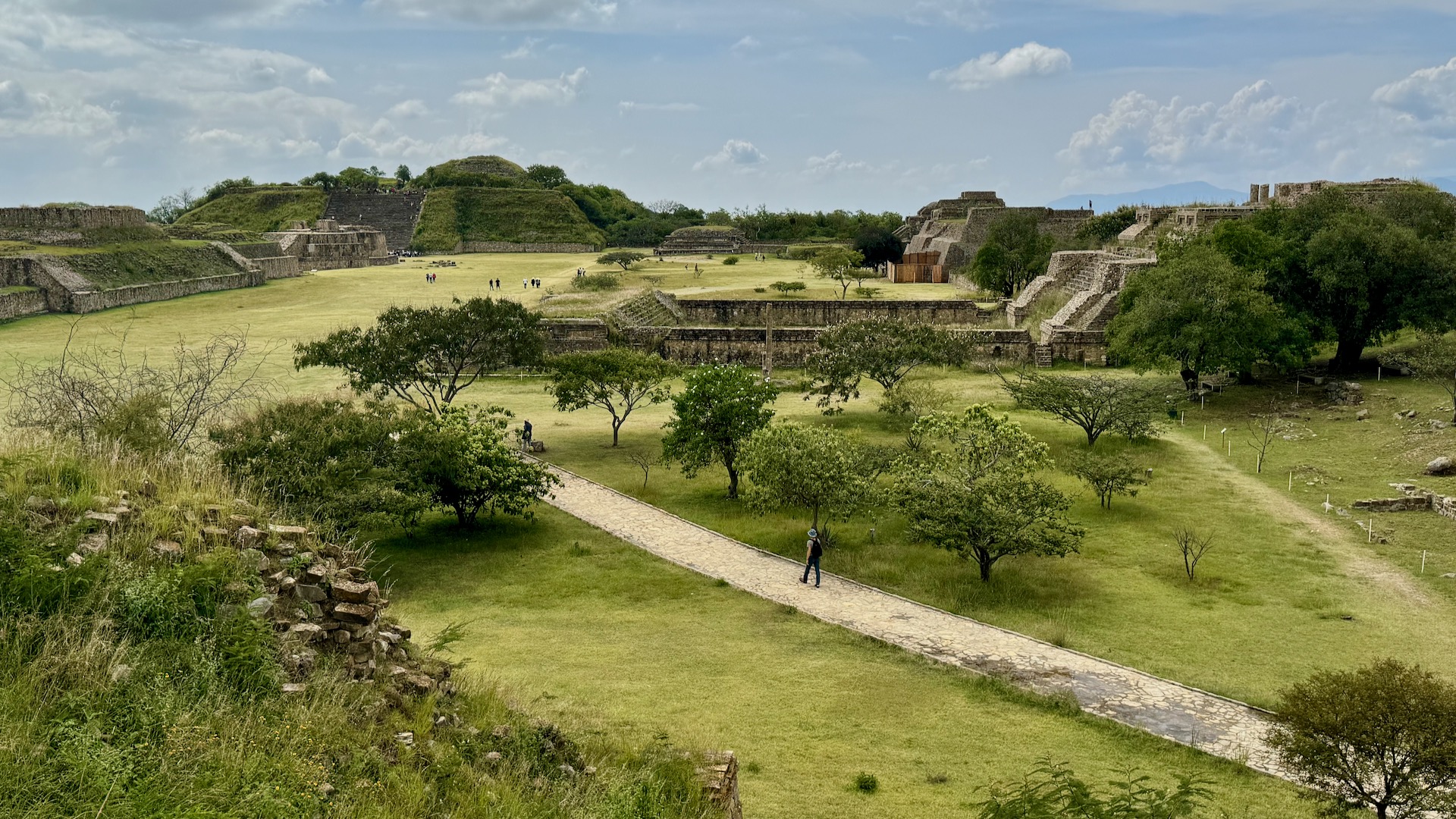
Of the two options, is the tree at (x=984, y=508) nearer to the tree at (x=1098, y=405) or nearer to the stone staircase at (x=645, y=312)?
the tree at (x=1098, y=405)

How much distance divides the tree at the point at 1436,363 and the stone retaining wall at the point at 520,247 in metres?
64.3

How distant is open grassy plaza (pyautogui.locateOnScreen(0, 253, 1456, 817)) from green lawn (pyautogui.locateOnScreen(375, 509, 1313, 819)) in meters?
0.03

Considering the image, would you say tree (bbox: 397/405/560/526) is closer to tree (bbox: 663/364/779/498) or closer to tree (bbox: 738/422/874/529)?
tree (bbox: 663/364/779/498)

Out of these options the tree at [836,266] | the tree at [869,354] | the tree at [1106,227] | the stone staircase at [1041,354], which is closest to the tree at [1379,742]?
the tree at [869,354]

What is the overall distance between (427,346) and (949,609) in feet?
50.7

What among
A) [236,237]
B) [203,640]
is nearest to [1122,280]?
[203,640]

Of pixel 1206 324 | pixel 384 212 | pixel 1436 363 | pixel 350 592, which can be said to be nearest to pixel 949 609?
pixel 350 592

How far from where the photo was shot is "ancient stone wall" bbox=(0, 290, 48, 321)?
40.7 metres

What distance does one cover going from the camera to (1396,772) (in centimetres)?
888

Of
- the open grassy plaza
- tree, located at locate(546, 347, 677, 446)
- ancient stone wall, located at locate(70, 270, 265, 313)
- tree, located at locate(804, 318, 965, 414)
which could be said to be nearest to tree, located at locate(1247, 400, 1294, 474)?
the open grassy plaza

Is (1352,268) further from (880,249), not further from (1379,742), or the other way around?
(880,249)

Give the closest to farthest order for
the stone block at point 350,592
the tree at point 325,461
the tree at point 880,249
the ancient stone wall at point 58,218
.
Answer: the stone block at point 350,592 < the tree at point 325,461 < the ancient stone wall at point 58,218 < the tree at point 880,249

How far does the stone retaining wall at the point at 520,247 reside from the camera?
85.3m

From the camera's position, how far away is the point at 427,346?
25.9 m
